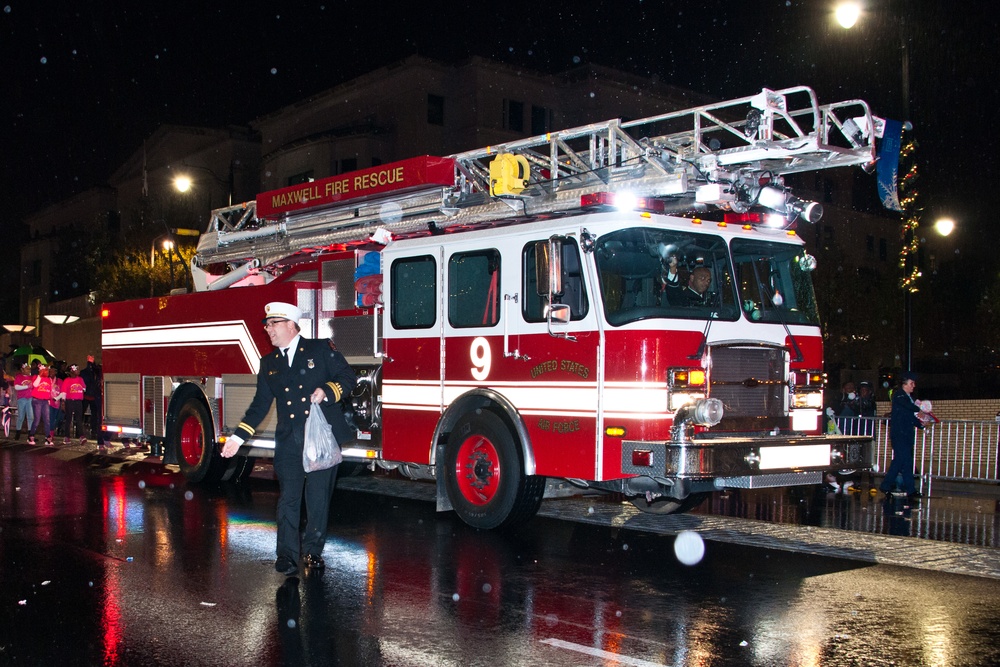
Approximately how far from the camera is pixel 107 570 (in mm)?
7930

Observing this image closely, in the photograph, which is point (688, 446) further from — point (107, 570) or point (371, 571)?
point (107, 570)

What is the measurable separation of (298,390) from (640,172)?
3569 mm

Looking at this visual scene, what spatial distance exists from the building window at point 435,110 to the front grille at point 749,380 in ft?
112

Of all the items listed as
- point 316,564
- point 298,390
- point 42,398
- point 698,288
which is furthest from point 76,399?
point 698,288

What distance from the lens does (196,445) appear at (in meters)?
13.6

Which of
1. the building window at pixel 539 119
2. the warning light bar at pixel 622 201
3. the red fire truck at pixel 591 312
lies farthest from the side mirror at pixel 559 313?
the building window at pixel 539 119

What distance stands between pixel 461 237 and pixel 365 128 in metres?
32.8

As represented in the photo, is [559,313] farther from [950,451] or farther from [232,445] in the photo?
[950,451]

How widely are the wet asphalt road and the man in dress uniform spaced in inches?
12.2

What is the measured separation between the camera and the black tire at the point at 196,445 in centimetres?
1311

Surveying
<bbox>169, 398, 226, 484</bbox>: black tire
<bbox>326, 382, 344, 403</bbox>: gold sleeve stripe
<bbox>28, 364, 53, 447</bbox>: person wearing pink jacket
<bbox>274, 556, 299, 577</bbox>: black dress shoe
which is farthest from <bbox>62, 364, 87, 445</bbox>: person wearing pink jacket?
<bbox>326, 382, 344, 403</bbox>: gold sleeve stripe

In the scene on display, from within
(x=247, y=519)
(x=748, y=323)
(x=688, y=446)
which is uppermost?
(x=748, y=323)

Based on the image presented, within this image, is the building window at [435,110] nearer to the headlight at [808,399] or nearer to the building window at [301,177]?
the building window at [301,177]

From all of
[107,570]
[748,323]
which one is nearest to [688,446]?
[748,323]
